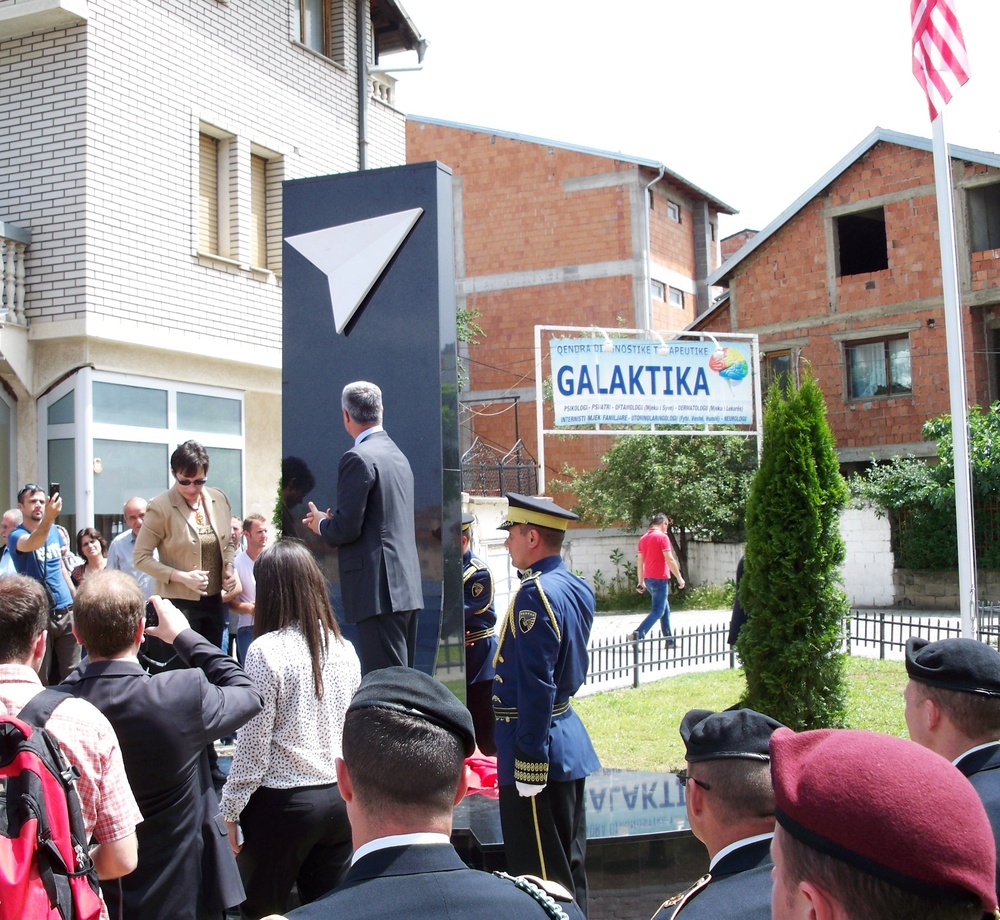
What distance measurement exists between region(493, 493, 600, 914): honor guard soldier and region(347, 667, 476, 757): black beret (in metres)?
2.29

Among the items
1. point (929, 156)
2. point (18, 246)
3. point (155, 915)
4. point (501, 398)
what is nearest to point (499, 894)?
point (155, 915)

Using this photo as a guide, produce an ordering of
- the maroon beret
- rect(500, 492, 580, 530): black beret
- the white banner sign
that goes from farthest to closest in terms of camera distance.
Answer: the white banner sign → rect(500, 492, 580, 530): black beret → the maroon beret

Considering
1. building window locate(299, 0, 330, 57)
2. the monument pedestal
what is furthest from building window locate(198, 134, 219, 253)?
the monument pedestal

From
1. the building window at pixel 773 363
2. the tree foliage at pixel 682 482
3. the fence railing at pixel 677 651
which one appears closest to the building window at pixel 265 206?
the fence railing at pixel 677 651

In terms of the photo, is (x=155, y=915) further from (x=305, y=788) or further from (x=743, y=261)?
(x=743, y=261)

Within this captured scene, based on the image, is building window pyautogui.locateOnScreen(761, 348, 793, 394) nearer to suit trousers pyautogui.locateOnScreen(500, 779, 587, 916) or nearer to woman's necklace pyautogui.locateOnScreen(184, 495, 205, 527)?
woman's necklace pyautogui.locateOnScreen(184, 495, 205, 527)

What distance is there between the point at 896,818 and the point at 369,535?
4.25m

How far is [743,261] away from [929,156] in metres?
4.95

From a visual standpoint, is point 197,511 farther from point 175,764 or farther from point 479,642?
point 175,764

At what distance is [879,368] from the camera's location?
985 inches

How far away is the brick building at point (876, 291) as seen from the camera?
2339cm

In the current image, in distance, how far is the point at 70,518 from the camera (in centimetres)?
1227

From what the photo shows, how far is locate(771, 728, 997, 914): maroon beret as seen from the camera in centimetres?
129

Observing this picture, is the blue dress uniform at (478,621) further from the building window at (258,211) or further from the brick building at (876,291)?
the brick building at (876,291)
